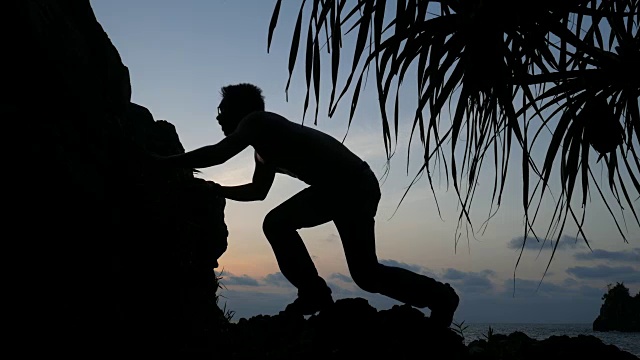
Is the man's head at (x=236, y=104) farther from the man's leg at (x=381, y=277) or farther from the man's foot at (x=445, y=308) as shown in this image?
the man's foot at (x=445, y=308)

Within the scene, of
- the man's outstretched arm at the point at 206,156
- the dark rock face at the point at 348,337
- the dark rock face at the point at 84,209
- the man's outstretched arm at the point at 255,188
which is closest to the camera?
the dark rock face at the point at 84,209

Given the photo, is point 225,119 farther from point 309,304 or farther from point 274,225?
point 309,304

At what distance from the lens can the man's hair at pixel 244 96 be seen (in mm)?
3658

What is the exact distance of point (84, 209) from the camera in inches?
108

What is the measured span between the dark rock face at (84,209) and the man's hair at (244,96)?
0.57m

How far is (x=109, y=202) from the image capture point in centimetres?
297

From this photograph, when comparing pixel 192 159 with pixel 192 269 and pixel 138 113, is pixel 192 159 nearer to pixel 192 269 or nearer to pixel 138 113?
pixel 192 269

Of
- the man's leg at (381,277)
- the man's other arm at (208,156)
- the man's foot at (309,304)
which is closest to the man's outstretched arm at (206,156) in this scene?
the man's other arm at (208,156)

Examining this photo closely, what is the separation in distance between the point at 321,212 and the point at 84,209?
1.42 metres

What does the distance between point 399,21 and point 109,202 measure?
229cm

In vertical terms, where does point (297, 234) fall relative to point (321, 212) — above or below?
below

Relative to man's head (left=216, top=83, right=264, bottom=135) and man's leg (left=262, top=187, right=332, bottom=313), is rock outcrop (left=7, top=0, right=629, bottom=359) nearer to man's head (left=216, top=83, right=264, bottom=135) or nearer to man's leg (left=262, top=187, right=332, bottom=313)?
man's leg (left=262, top=187, right=332, bottom=313)

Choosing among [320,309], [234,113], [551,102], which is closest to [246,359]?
[320,309]

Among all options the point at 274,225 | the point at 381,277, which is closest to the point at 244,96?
the point at 274,225
